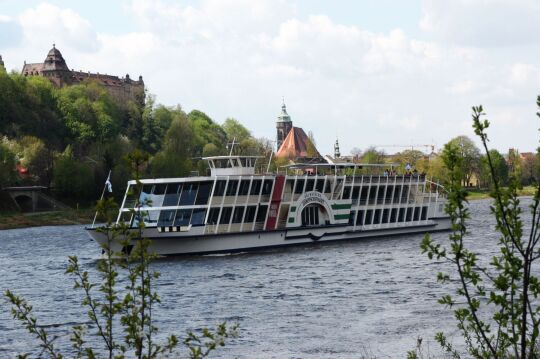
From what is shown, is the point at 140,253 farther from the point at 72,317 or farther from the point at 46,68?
the point at 46,68

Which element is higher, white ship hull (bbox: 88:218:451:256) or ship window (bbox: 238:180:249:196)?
ship window (bbox: 238:180:249:196)

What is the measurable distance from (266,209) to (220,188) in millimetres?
4130

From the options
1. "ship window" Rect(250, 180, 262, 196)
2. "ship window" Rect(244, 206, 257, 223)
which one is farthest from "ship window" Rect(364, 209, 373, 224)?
"ship window" Rect(244, 206, 257, 223)

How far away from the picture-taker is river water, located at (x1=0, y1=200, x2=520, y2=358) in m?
26.2

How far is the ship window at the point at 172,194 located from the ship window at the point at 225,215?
2.95 m

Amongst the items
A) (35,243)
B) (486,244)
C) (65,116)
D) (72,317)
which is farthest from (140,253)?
(65,116)

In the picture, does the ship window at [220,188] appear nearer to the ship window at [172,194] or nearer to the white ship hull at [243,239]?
the ship window at [172,194]

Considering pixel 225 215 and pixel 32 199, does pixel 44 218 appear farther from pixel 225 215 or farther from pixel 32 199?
pixel 225 215

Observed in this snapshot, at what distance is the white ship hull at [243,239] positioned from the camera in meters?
47.9

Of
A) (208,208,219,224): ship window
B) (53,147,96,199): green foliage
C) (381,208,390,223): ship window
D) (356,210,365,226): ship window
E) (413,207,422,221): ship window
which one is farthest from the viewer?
(53,147,96,199): green foliage

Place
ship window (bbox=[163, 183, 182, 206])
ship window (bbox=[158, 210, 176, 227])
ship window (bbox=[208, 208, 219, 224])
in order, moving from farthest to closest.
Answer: ship window (bbox=[208, 208, 219, 224])
ship window (bbox=[163, 183, 182, 206])
ship window (bbox=[158, 210, 176, 227])

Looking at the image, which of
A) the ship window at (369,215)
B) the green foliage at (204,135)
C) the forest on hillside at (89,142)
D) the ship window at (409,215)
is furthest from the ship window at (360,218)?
the green foliage at (204,135)

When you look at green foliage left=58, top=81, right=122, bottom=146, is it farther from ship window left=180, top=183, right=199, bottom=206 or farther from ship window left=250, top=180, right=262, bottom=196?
ship window left=180, top=183, right=199, bottom=206

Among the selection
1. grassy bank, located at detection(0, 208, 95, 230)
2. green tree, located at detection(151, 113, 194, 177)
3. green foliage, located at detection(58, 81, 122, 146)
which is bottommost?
grassy bank, located at detection(0, 208, 95, 230)
